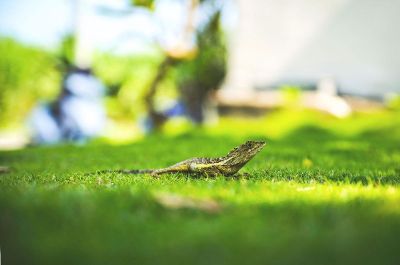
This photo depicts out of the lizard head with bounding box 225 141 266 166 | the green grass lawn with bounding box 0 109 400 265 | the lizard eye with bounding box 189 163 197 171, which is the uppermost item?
the lizard head with bounding box 225 141 266 166

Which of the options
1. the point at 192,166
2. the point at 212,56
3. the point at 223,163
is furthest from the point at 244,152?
the point at 212,56

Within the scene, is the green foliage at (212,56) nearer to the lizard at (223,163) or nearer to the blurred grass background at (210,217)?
the blurred grass background at (210,217)

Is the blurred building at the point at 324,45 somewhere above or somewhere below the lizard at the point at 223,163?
above

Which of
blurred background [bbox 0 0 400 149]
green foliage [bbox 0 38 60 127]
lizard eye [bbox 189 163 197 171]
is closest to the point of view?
lizard eye [bbox 189 163 197 171]

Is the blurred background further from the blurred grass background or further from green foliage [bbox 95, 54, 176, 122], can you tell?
the blurred grass background

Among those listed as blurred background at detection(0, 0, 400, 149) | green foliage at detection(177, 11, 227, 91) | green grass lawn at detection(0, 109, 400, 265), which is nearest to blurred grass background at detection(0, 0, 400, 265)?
green grass lawn at detection(0, 109, 400, 265)

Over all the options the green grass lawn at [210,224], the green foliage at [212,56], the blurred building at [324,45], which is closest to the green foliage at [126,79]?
the green foliage at [212,56]

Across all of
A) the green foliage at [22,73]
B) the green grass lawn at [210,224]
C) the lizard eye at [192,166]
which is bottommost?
the lizard eye at [192,166]

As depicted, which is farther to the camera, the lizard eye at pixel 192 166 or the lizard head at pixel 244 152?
the lizard eye at pixel 192 166

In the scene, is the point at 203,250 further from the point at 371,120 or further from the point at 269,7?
the point at 269,7
